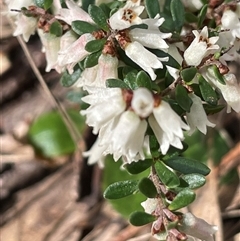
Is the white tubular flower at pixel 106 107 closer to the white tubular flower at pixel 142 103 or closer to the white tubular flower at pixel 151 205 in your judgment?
the white tubular flower at pixel 142 103

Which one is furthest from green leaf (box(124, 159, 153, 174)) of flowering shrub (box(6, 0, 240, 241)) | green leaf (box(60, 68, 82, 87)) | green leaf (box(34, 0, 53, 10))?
green leaf (box(34, 0, 53, 10))

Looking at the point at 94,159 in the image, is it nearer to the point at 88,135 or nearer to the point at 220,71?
the point at 88,135

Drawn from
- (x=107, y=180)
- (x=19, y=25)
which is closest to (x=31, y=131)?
(x=107, y=180)

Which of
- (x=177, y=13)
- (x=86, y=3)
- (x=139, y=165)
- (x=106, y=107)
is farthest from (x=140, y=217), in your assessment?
(x=86, y=3)

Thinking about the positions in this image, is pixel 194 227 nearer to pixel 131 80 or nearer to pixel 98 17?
pixel 131 80

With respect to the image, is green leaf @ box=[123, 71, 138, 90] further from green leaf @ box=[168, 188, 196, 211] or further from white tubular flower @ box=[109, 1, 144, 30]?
green leaf @ box=[168, 188, 196, 211]

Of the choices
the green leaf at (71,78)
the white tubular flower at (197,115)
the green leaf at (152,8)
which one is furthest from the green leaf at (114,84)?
the green leaf at (71,78)
